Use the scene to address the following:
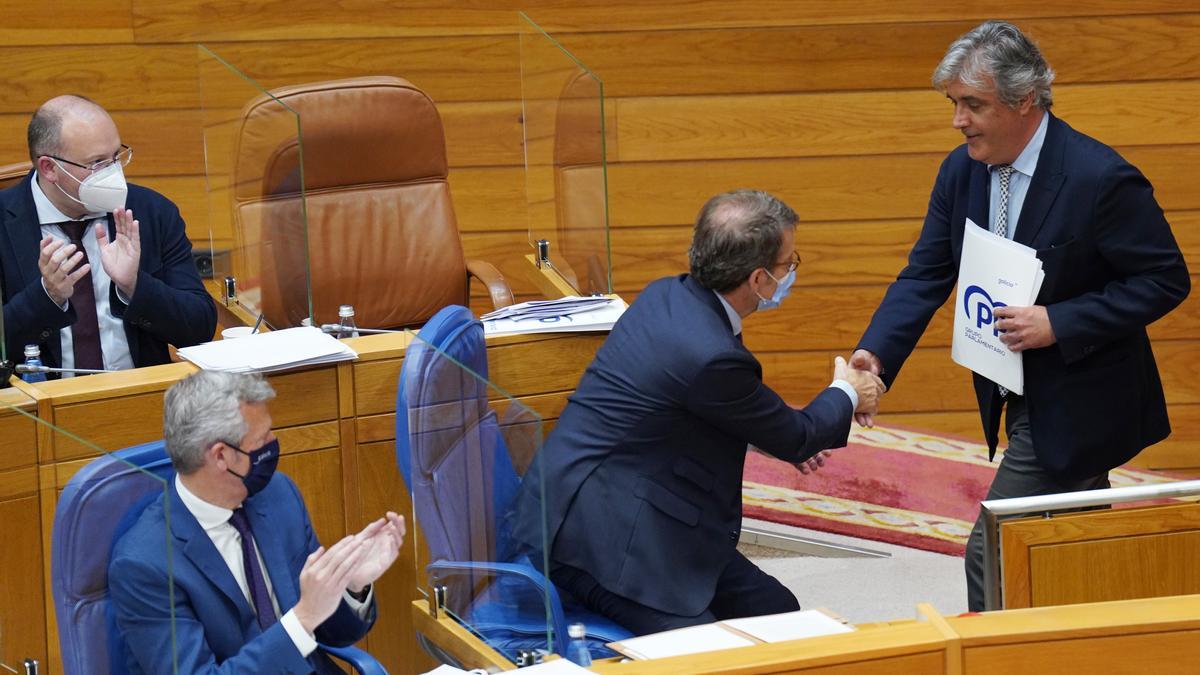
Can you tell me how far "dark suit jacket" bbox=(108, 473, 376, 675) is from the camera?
83.3 inches

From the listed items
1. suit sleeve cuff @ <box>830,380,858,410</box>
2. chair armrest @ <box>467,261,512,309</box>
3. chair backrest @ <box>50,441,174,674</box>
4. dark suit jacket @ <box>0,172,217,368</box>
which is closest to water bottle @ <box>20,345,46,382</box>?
dark suit jacket @ <box>0,172,217,368</box>

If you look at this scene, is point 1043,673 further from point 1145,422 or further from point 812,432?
point 1145,422

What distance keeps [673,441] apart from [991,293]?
2.23 ft

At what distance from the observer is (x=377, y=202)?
3875 mm

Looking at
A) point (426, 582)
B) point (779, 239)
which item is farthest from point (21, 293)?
point (779, 239)

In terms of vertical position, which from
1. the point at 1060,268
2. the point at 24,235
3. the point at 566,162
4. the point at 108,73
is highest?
the point at 108,73

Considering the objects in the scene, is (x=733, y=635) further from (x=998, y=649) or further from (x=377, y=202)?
(x=377, y=202)

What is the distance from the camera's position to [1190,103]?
4.50 m

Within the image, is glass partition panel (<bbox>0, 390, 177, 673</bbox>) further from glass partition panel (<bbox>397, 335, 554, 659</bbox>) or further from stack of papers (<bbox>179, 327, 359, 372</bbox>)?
stack of papers (<bbox>179, 327, 359, 372</bbox>)

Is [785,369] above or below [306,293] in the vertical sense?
below

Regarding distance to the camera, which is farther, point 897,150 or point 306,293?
point 897,150

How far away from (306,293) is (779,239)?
1.19 meters

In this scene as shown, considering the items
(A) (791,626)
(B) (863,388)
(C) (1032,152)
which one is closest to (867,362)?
(B) (863,388)

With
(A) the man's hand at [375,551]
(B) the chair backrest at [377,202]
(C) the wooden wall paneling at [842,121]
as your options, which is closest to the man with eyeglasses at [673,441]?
(A) the man's hand at [375,551]
